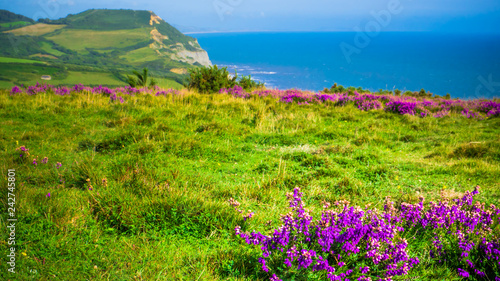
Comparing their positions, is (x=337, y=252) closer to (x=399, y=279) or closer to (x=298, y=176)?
(x=399, y=279)

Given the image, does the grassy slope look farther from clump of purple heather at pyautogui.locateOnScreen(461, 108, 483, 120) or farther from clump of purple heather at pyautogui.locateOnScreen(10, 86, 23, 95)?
clump of purple heather at pyautogui.locateOnScreen(10, 86, 23, 95)

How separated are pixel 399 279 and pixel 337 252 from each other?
0.61m

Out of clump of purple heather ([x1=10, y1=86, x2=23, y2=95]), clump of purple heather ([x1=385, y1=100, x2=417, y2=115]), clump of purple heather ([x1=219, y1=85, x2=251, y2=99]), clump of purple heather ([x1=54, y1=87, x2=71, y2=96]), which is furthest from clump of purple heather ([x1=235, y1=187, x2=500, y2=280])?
clump of purple heather ([x1=10, y1=86, x2=23, y2=95])

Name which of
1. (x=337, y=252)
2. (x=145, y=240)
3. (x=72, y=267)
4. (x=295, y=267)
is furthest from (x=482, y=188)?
(x=72, y=267)

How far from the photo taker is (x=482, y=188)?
4.88 metres

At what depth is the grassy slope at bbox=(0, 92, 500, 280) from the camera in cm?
263

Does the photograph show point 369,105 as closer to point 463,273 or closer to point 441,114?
point 441,114

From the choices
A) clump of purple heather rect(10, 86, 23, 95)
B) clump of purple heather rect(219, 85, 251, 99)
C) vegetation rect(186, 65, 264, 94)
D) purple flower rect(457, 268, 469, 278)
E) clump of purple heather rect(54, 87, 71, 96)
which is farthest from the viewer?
vegetation rect(186, 65, 264, 94)

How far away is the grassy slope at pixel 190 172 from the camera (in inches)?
104

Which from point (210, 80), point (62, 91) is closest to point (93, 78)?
point (210, 80)

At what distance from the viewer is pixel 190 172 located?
5.20 m

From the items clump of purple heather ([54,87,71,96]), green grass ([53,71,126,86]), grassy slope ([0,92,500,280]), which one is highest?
green grass ([53,71,126,86])

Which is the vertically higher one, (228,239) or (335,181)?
(335,181)

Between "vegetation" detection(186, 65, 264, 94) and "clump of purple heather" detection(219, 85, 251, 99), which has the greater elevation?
"vegetation" detection(186, 65, 264, 94)
